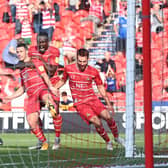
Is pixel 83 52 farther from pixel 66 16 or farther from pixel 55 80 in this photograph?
pixel 66 16

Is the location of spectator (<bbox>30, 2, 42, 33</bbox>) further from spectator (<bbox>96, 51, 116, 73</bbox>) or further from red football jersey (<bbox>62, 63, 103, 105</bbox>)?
spectator (<bbox>96, 51, 116, 73</bbox>)

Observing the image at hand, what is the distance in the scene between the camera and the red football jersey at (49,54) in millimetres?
7543

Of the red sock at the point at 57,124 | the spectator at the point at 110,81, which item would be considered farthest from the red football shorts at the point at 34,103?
the spectator at the point at 110,81

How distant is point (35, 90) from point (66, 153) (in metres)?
1.27

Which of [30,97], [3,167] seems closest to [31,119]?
[30,97]

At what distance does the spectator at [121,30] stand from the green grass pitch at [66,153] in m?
1.09

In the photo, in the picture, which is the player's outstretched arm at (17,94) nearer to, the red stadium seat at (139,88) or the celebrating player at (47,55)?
the celebrating player at (47,55)

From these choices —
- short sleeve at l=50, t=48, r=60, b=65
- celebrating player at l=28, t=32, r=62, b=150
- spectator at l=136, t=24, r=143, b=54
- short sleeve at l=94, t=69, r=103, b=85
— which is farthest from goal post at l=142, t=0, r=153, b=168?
spectator at l=136, t=24, r=143, b=54

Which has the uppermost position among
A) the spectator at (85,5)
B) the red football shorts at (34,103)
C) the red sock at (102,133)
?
the spectator at (85,5)

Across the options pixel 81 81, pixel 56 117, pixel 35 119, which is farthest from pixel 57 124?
pixel 35 119

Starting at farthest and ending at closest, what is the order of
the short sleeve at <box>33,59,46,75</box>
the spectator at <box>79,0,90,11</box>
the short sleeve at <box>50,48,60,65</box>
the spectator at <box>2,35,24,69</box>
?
the spectator at <box>79,0,90,11</box> < the short sleeve at <box>50,48,60,65</box> < the short sleeve at <box>33,59,46,75</box> < the spectator at <box>2,35,24,69</box>

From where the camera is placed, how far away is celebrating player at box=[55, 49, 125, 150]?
8.08m

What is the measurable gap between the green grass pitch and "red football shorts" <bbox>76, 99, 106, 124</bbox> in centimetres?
41

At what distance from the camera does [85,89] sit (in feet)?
26.8
